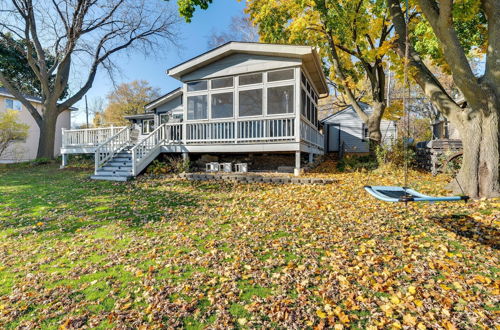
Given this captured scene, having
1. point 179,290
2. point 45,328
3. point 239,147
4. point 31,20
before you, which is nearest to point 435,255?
point 179,290

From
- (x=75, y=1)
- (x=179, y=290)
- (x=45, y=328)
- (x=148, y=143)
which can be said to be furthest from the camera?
(x=75, y=1)

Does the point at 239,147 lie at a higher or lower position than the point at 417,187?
higher

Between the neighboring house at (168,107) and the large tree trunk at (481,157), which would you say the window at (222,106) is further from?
the large tree trunk at (481,157)

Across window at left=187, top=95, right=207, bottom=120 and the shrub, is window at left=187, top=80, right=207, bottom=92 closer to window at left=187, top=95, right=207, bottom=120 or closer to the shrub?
window at left=187, top=95, right=207, bottom=120

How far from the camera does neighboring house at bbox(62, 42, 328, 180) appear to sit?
9570 mm

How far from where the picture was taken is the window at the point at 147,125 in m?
19.1

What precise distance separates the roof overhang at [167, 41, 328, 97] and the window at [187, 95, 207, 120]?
1.18 m

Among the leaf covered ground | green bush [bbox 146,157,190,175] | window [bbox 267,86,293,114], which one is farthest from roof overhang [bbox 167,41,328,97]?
the leaf covered ground

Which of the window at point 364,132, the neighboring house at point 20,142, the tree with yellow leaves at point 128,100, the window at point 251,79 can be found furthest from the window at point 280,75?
the tree with yellow leaves at point 128,100

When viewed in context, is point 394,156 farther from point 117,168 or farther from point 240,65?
point 117,168

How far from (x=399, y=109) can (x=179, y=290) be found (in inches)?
621

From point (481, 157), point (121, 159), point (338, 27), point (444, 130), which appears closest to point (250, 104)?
point (338, 27)

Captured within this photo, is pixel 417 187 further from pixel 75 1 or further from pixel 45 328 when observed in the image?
pixel 75 1

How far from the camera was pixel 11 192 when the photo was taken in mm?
8328
